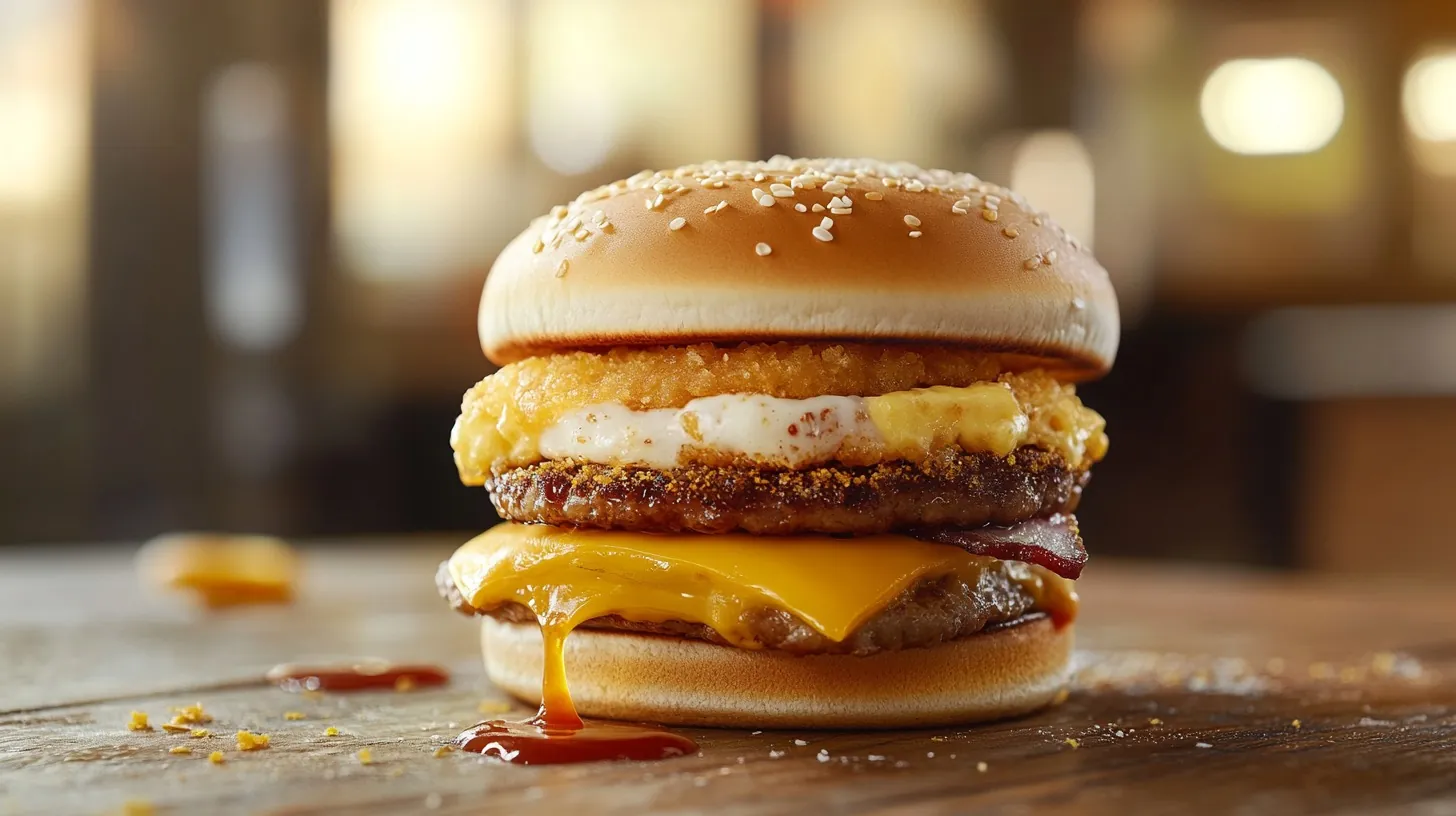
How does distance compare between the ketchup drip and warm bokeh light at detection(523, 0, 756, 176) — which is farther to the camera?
warm bokeh light at detection(523, 0, 756, 176)

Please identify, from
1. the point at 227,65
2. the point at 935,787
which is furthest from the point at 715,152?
the point at 935,787

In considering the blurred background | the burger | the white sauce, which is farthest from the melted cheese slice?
the blurred background

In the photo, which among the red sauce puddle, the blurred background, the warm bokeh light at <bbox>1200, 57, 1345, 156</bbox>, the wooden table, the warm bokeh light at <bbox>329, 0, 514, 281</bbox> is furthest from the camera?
the warm bokeh light at <bbox>1200, 57, 1345, 156</bbox>

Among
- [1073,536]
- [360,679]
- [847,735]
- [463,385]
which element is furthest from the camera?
[463,385]

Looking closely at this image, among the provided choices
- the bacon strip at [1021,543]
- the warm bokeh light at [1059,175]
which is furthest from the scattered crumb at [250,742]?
the warm bokeh light at [1059,175]

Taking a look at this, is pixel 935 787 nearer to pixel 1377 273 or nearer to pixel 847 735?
pixel 847 735

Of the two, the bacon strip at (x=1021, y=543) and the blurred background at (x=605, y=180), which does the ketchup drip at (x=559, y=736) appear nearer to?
the bacon strip at (x=1021, y=543)

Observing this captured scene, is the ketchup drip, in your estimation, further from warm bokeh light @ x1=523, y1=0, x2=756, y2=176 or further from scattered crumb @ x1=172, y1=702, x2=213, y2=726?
warm bokeh light @ x1=523, y1=0, x2=756, y2=176
